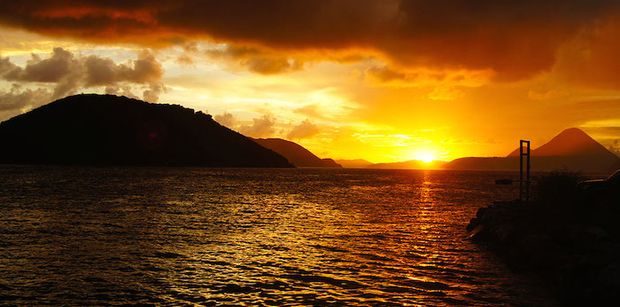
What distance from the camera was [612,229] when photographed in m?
30.0

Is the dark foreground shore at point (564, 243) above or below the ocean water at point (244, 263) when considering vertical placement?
above

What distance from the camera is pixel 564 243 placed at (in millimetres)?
28203

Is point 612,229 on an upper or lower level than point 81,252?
upper

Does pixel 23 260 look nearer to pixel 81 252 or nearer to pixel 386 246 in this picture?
pixel 81 252

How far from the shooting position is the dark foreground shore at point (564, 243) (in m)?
19.8

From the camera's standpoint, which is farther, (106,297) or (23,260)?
(23,260)

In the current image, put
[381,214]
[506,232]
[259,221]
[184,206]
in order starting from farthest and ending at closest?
[184,206] < [381,214] < [259,221] < [506,232]

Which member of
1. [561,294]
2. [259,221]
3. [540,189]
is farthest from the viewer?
[259,221]

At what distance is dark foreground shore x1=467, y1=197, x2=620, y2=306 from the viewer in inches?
781

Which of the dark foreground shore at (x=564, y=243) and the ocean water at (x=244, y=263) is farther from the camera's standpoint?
the ocean water at (x=244, y=263)

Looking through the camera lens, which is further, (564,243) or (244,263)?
(564,243)

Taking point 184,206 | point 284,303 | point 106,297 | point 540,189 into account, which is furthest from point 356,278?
point 184,206

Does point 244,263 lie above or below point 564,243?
below

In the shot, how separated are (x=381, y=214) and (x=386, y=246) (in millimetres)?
23976
